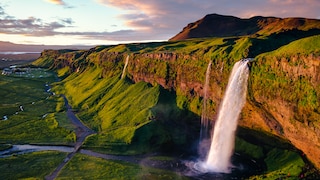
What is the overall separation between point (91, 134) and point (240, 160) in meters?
45.9

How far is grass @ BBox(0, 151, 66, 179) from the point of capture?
68750 millimetres

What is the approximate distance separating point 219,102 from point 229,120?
9774mm

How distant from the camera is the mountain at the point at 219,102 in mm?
58250

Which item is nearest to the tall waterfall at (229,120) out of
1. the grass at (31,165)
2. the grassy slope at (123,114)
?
the grassy slope at (123,114)

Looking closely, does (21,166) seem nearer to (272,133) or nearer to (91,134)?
(91,134)

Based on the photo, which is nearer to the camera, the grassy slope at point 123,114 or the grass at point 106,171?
the grass at point 106,171

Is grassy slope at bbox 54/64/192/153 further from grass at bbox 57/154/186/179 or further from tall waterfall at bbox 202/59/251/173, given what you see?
tall waterfall at bbox 202/59/251/173

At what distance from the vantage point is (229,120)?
7288 cm

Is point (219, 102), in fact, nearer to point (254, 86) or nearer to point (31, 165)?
point (254, 86)

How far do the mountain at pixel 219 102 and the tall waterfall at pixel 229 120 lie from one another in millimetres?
2367

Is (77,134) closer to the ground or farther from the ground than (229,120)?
closer to the ground

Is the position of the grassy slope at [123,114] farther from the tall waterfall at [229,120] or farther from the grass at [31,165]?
the tall waterfall at [229,120]

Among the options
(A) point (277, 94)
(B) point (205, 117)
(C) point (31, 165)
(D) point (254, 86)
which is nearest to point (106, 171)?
(C) point (31, 165)

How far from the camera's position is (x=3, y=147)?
85250 millimetres
